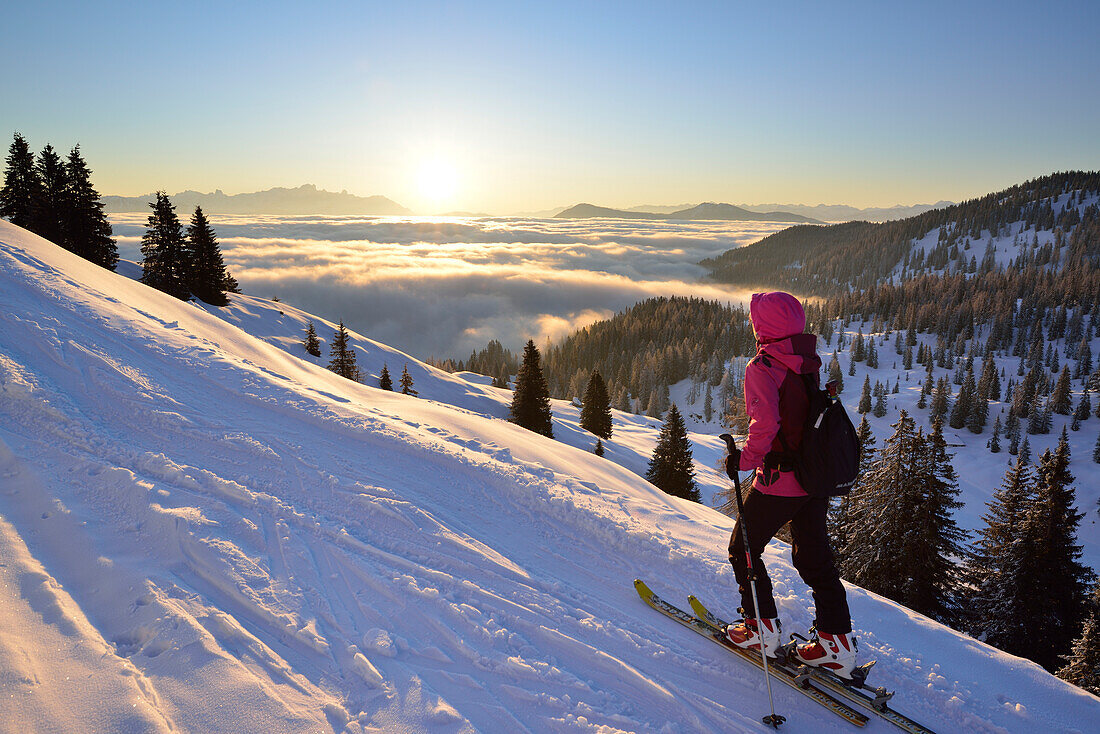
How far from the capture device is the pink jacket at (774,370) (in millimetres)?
4250

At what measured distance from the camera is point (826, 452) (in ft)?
13.4

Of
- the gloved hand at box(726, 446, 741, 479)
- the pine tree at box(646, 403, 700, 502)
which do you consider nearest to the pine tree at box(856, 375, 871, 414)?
the pine tree at box(646, 403, 700, 502)

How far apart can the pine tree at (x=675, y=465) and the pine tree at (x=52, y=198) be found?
4888 centimetres

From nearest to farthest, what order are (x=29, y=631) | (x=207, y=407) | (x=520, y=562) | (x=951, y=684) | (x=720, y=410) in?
(x=29, y=631) → (x=951, y=684) → (x=520, y=562) → (x=207, y=407) → (x=720, y=410)

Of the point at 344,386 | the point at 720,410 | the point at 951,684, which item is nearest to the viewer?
the point at 951,684

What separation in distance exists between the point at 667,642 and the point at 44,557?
18.9ft

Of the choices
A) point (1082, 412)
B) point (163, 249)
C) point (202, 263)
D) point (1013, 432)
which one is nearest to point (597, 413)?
point (202, 263)

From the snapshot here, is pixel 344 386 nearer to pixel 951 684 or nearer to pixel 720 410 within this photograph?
pixel 951 684

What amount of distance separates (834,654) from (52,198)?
57288 mm

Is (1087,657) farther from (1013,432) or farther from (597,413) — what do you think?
(1013,432)

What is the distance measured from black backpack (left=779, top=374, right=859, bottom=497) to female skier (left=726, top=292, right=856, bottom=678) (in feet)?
0.26

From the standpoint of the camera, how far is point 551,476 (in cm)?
833

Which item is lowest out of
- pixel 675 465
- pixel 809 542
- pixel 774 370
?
pixel 675 465

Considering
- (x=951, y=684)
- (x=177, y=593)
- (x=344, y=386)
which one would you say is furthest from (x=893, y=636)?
(x=344, y=386)
